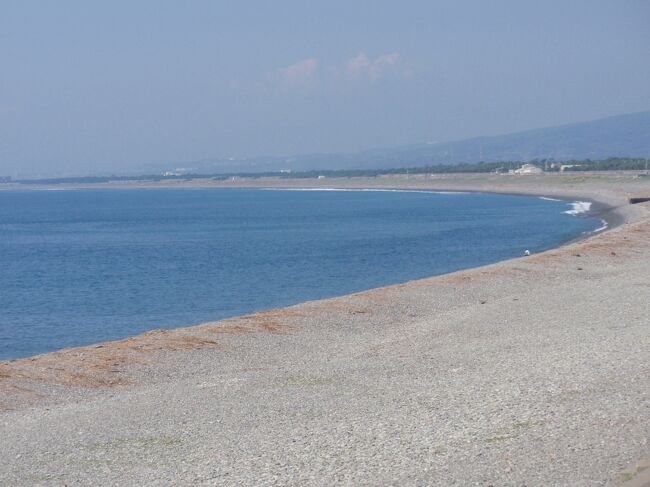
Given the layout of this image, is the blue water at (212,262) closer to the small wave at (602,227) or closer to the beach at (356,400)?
the small wave at (602,227)

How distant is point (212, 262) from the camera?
42.1 metres

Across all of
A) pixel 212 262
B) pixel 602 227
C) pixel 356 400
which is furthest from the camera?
pixel 602 227

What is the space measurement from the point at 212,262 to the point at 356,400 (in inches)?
1243

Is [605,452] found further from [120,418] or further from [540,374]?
[120,418]

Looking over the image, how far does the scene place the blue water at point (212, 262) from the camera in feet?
84.2

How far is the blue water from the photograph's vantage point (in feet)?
84.2

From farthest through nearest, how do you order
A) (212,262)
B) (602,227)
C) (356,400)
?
(602,227) → (212,262) → (356,400)

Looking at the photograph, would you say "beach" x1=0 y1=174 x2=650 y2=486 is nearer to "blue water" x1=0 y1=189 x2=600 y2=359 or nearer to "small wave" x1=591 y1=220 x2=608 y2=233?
"blue water" x1=0 y1=189 x2=600 y2=359

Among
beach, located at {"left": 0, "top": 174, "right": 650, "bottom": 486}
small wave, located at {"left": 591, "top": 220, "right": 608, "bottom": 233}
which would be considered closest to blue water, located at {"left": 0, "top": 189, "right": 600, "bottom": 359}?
small wave, located at {"left": 591, "top": 220, "right": 608, "bottom": 233}

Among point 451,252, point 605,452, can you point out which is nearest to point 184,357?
point 605,452

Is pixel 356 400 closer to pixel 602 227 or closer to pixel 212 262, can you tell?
pixel 212 262

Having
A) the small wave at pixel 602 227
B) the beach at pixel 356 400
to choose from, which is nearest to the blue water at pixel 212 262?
the small wave at pixel 602 227

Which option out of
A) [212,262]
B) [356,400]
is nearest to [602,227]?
[212,262]

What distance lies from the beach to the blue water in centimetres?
650
